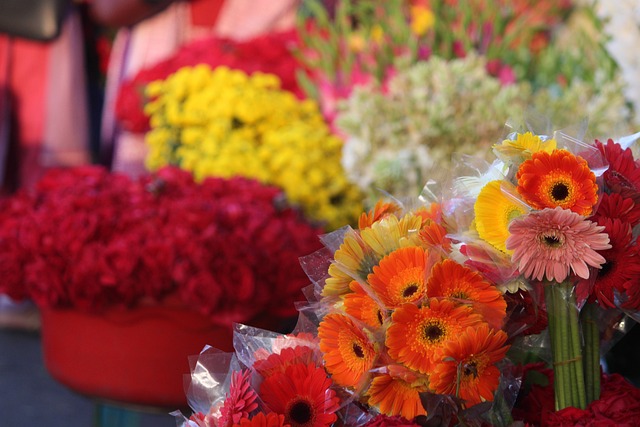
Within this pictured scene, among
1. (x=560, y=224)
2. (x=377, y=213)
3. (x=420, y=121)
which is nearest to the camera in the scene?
(x=560, y=224)

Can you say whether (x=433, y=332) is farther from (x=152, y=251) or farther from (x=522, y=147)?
(x=152, y=251)

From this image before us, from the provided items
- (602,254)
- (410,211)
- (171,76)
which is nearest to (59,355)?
(410,211)

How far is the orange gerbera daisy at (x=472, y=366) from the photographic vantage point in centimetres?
50

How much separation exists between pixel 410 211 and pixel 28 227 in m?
0.68

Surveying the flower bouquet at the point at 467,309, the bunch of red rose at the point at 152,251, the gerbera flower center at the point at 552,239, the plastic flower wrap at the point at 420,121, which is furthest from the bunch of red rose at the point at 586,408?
the plastic flower wrap at the point at 420,121

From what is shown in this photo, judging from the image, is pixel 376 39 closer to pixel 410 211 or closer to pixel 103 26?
pixel 410 211

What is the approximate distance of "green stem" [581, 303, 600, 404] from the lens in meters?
0.56

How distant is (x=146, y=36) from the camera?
2848mm

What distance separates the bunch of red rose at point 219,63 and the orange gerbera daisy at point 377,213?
56.5 inches

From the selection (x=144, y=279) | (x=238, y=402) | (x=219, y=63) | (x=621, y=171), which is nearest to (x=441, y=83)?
(x=144, y=279)

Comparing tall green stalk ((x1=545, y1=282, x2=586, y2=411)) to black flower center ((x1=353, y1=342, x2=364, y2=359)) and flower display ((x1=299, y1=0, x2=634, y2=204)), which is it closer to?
black flower center ((x1=353, y1=342, x2=364, y2=359))

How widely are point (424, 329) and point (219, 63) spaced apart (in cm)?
160

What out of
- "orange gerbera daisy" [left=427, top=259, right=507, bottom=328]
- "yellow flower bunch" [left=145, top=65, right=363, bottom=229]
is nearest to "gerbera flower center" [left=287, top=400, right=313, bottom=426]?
"orange gerbera daisy" [left=427, top=259, right=507, bottom=328]

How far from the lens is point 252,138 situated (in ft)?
5.90
